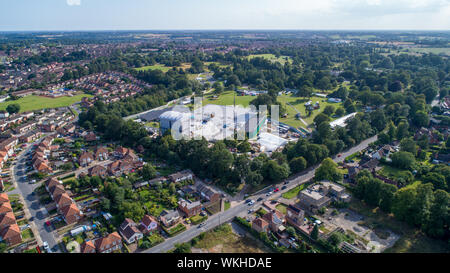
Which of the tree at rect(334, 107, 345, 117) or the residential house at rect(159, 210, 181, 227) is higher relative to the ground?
the tree at rect(334, 107, 345, 117)

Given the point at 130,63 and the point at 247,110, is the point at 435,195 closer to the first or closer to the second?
the point at 247,110

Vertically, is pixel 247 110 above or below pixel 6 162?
above

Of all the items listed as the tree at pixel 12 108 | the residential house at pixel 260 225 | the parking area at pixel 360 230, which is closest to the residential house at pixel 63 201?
the residential house at pixel 260 225

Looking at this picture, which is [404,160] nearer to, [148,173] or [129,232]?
[148,173]

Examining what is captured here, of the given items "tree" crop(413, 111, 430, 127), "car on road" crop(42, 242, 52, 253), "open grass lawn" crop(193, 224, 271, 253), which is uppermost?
"tree" crop(413, 111, 430, 127)

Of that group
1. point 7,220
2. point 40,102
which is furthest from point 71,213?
point 40,102

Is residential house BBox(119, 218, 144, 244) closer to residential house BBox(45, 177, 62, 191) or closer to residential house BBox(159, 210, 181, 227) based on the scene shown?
residential house BBox(159, 210, 181, 227)

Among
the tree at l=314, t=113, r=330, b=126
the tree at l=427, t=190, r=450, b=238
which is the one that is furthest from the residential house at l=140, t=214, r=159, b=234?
the tree at l=314, t=113, r=330, b=126
